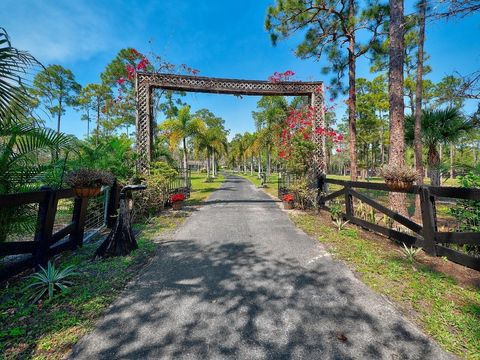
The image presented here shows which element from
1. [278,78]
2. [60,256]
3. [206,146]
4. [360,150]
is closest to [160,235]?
[60,256]

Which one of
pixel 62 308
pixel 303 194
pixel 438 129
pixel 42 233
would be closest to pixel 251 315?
pixel 62 308

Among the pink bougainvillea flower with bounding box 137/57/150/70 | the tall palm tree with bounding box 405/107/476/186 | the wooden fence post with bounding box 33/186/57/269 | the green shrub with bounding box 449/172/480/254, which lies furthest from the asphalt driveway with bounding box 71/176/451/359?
the tall palm tree with bounding box 405/107/476/186

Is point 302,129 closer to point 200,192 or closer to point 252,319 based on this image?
point 252,319

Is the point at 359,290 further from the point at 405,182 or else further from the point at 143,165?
the point at 143,165

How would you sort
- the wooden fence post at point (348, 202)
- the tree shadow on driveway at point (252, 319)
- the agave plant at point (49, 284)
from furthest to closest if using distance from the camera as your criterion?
1. the wooden fence post at point (348, 202)
2. the agave plant at point (49, 284)
3. the tree shadow on driveway at point (252, 319)

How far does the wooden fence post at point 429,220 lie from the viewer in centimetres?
356

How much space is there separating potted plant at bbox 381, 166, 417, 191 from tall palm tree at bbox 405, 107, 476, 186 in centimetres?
661

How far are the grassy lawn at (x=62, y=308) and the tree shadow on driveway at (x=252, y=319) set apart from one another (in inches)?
6.8

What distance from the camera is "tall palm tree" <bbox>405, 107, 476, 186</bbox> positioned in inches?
359

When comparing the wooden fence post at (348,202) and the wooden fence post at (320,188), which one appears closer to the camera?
the wooden fence post at (348,202)

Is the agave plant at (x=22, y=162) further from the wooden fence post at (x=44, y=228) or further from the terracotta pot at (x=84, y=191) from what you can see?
the terracotta pot at (x=84, y=191)

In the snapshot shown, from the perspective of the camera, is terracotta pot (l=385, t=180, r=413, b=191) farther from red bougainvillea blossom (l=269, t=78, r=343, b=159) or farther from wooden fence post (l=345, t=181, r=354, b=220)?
red bougainvillea blossom (l=269, t=78, r=343, b=159)

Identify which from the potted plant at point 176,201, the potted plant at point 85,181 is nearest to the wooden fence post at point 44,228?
the potted plant at point 85,181

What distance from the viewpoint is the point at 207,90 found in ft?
26.8
